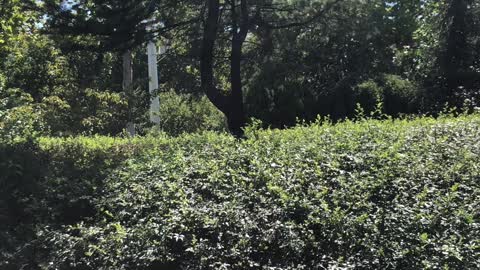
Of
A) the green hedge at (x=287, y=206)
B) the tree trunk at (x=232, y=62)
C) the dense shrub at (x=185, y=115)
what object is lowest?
the dense shrub at (x=185, y=115)

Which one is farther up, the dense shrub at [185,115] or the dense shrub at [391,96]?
the dense shrub at [391,96]

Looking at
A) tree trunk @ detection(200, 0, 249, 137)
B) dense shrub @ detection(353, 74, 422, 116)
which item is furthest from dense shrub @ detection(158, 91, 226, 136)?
tree trunk @ detection(200, 0, 249, 137)

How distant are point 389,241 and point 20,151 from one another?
5150 millimetres

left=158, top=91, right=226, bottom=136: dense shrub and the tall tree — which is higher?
the tall tree

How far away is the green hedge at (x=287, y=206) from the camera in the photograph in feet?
11.8

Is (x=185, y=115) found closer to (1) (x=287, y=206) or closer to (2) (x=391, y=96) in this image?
(2) (x=391, y=96)

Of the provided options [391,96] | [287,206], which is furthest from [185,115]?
[287,206]

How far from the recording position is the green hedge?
3600 millimetres

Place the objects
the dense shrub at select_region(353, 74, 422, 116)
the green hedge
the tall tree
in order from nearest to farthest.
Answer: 1. the green hedge
2. the tall tree
3. the dense shrub at select_region(353, 74, 422, 116)

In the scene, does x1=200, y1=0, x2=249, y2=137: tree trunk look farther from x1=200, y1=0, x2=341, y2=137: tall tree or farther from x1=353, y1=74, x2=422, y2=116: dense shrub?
x1=353, y1=74, x2=422, y2=116: dense shrub

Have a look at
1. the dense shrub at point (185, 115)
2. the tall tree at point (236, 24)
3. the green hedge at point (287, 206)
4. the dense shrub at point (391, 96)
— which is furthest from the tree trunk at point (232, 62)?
the green hedge at point (287, 206)

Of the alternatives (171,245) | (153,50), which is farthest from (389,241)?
(153,50)

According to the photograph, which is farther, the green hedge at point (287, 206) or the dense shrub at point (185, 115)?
the dense shrub at point (185, 115)

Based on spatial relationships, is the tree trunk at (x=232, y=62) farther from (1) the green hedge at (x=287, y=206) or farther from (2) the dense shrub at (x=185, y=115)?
(1) the green hedge at (x=287, y=206)
